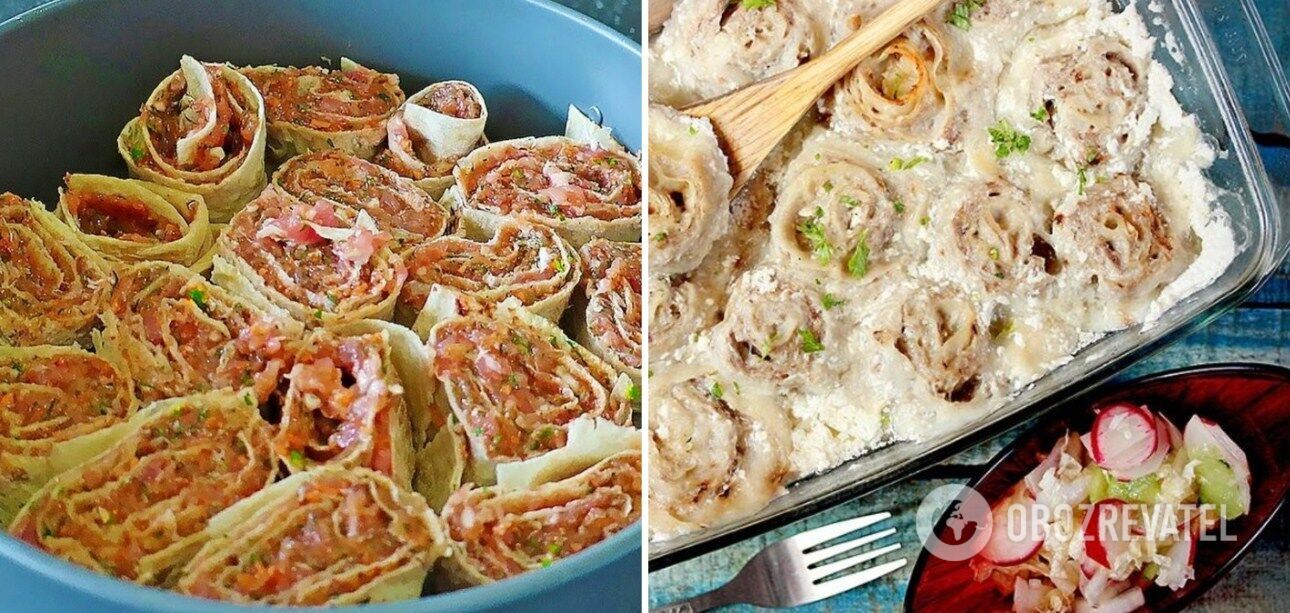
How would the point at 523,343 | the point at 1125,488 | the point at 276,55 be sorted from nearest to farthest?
the point at 523,343 → the point at 276,55 → the point at 1125,488

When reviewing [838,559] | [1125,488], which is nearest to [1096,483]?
[1125,488]

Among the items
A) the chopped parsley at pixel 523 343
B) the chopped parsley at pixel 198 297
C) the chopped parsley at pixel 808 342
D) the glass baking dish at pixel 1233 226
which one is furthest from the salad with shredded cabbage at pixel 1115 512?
the chopped parsley at pixel 198 297

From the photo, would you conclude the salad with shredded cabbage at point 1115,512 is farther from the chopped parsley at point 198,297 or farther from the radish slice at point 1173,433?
the chopped parsley at point 198,297

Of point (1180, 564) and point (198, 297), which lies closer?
point (198, 297)

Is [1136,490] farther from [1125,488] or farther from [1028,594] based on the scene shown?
[1028,594]

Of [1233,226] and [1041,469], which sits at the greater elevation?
[1233,226]

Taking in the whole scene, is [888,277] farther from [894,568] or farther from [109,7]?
[109,7]
